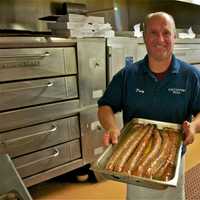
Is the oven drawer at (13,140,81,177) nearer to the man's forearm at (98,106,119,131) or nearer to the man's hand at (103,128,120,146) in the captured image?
the man's forearm at (98,106,119,131)

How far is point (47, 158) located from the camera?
1.94 meters

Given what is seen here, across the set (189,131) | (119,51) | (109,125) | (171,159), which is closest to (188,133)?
(189,131)

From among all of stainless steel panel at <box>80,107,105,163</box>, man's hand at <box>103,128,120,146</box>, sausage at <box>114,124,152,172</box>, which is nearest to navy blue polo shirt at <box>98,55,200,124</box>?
sausage at <box>114,124,152,172</box>

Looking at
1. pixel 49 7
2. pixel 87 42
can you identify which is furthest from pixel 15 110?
pixel 49 7

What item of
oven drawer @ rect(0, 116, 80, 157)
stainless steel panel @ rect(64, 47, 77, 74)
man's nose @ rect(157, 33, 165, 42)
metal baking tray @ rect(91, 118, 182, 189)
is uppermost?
man's nose @ rect(157, 33, 165, 42)

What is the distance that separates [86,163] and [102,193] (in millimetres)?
252

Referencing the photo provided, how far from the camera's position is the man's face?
1.26 m

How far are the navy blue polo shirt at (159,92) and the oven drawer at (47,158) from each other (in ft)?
2.50

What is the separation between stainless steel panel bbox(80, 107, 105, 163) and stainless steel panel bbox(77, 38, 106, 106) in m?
0.09

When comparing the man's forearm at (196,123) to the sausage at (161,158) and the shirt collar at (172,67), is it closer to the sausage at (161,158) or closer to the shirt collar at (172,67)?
the sausage at (161,158)

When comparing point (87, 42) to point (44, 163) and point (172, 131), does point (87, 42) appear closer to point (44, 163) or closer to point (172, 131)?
point (44, 163)

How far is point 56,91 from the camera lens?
6.25 feet

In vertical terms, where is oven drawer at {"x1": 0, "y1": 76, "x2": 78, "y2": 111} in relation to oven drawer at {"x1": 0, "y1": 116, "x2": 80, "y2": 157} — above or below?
above

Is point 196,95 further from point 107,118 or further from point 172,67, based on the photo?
point 107,118
